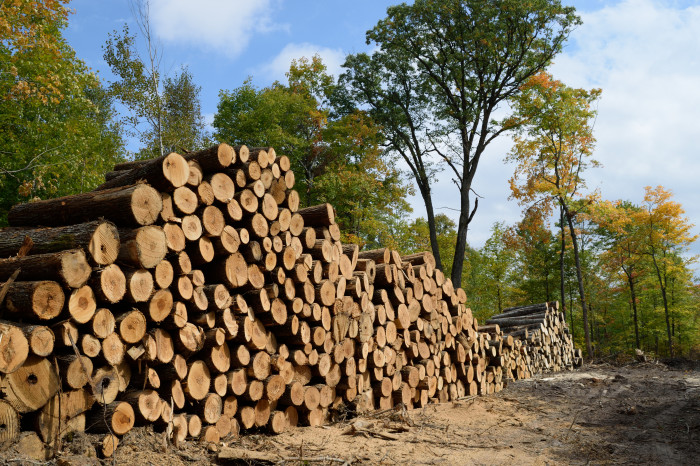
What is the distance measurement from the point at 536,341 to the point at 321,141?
59.9 ft

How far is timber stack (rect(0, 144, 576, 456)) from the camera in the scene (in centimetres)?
412

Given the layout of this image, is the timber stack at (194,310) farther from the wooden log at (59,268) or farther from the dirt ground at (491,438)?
the dirt ground at (491,438)

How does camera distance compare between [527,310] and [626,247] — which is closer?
[527,310]

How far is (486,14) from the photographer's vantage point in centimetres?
1992

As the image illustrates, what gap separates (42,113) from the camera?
837 inches

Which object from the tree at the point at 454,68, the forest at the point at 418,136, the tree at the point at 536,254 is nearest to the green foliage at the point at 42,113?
the forest at the point at 418,136

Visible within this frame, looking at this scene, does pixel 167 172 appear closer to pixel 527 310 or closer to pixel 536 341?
pixel 536 341

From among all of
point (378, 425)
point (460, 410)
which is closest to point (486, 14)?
point (460, 410)

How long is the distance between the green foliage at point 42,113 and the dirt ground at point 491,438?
13889mm

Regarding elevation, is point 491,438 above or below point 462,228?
below

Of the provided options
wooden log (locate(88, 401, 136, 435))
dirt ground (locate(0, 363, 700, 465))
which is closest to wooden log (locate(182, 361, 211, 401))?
dirt ground (locate(0, 363, 700, 465))

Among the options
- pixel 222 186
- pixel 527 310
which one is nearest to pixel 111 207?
pixel 222 186

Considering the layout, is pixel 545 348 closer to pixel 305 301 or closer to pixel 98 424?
pixel 305 301

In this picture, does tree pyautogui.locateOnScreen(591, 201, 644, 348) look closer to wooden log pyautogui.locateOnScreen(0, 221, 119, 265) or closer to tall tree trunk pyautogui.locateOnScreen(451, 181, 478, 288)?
tall tree trunk pyautogui.locateOnScreen(451, 181, 478, 288)
